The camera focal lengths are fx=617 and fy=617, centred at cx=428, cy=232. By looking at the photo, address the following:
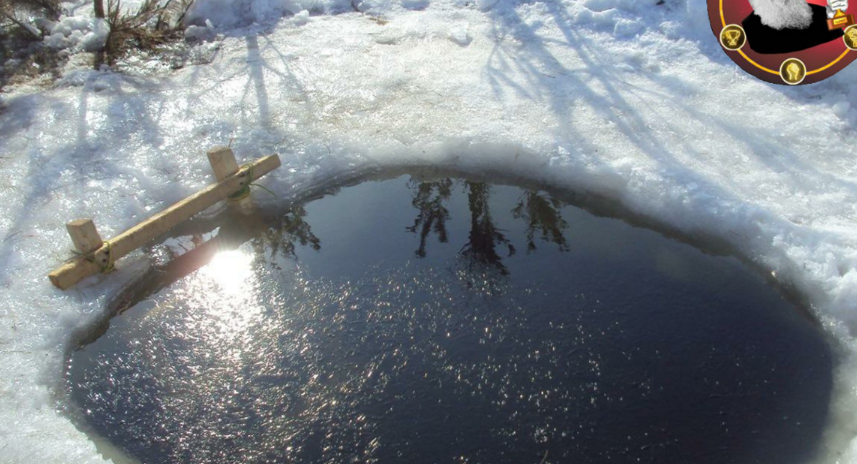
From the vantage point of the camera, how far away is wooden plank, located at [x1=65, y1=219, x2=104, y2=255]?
4.61 metres

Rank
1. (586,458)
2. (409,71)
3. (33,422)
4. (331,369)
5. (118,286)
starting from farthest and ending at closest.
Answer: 1. (409,71)
2. (118,286)
3. (331,369)
4. (33,422)
5. (586,458)

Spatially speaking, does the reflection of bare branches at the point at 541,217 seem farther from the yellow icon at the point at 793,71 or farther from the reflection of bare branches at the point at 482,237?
the yellow icon at the point at 793,71

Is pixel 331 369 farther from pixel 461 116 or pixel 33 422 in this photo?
pixel 461 116

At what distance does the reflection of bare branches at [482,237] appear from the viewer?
497 cm

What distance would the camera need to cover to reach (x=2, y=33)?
7617 mm

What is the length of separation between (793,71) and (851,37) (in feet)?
1.82

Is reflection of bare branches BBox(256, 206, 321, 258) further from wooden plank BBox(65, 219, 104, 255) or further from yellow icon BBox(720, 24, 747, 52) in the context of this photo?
yellow icon BBox(720, 24, 747, 52)

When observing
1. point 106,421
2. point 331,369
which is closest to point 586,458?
point 331,369

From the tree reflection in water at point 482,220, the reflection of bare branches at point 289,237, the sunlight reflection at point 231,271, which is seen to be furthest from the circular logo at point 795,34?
the sunlight reflection at point 231,271

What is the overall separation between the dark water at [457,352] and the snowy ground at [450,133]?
1.04ft

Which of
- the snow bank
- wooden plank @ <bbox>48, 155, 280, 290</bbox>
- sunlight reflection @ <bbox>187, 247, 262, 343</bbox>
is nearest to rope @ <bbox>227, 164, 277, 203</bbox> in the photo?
wooden plank @ <bbox>48, 155, 280, 290</bbox>

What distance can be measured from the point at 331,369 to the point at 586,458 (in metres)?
1.70

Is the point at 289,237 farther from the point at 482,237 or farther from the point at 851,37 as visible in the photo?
the point at 851,37

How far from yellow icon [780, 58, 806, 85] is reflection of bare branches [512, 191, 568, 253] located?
2.98 meters
